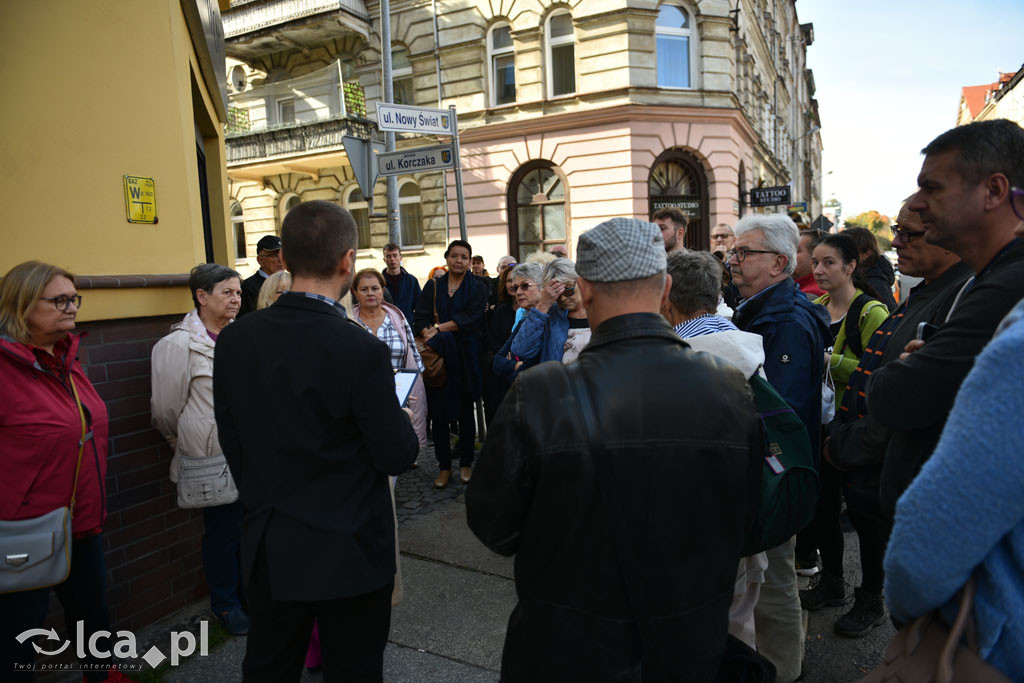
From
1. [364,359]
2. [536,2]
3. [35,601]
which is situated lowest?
[35,601]

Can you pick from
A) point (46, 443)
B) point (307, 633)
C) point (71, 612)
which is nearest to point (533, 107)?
point (46, 443)

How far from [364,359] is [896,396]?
5.04 ft

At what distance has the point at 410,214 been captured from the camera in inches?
736

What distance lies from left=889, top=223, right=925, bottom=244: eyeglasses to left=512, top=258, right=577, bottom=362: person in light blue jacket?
5.60ft

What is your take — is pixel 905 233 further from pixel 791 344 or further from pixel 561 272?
pixel 561 272

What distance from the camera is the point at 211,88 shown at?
5.74m

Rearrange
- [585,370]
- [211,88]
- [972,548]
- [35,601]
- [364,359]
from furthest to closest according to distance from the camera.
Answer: [211,88]
[35,601]
[364,359]
[585,370]
[972,548]

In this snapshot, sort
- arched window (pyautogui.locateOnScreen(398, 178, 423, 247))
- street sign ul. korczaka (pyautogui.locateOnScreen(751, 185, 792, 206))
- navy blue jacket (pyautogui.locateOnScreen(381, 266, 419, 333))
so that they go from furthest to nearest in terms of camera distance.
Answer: arched window (pyautogui.locateOnScreen(398, 178, 423, 247)) → street sign ul. korczaka (pyautogui.locateOnScreen(751, 185, 792, 206)) → navy blue jacket (pyautogui.locateOnScreen(381, 266, 419, 333))

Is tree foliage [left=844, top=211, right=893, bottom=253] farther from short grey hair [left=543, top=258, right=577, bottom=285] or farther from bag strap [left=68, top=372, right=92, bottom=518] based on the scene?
bag strap [left=68, top=372, right=92, bottom=518]

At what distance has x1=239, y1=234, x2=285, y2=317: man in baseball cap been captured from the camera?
16.5 ft

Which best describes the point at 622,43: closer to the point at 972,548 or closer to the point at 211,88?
the point at 211,88

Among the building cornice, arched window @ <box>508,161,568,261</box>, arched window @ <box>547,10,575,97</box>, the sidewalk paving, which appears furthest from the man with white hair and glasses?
arched window @ <box>547,10,575,97</box>

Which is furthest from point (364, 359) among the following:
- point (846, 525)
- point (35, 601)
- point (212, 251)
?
point (212, 251)

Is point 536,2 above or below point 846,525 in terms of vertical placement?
above
